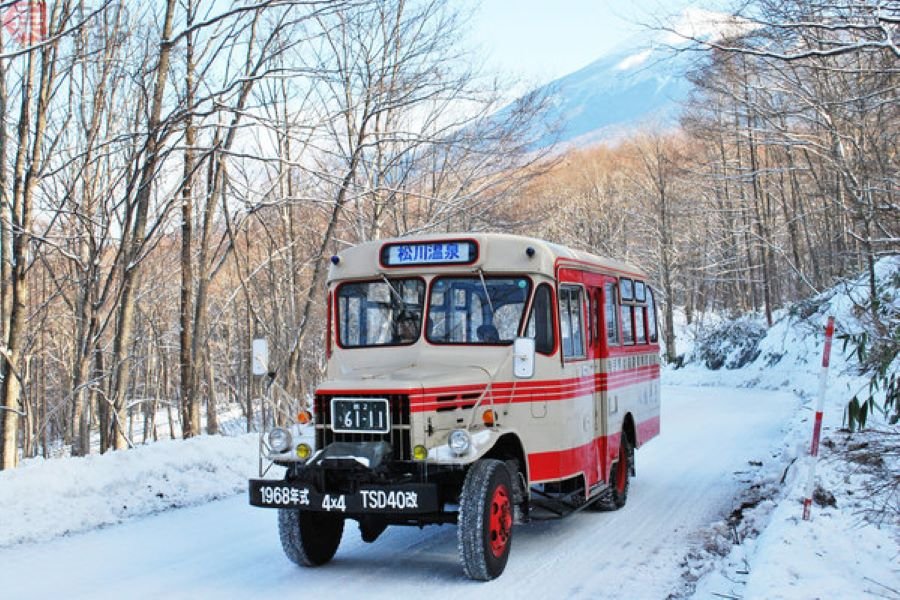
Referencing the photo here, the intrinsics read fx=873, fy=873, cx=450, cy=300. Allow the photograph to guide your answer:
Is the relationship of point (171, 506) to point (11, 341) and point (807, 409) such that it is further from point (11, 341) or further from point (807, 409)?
point (807, 409)

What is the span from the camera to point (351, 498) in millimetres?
6602

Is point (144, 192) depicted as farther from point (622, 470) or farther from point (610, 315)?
point (622, 470)

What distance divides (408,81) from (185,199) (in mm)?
5454

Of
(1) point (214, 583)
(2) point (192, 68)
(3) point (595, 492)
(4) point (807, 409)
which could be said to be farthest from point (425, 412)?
(4) point (807, 409)

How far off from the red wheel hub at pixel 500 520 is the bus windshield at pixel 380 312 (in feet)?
5.69

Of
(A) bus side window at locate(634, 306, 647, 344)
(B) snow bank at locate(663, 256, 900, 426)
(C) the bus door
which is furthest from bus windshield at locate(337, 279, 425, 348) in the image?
(B) snow bank at locate(663, 256, 900, 426)

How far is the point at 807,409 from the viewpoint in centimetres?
1848

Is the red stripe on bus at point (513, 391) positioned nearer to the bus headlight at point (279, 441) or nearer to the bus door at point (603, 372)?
the bus door at point (603, 372)

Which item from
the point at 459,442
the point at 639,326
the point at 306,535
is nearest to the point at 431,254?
the point at 459,442

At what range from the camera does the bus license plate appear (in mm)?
6766

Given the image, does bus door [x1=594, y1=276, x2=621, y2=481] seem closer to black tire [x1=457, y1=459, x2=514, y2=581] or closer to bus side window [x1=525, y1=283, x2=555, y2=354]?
bus side window [x1=525, y1=283, x2=555, y2=354]

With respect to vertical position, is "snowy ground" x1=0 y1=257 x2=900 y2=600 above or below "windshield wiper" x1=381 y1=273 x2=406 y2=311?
below
